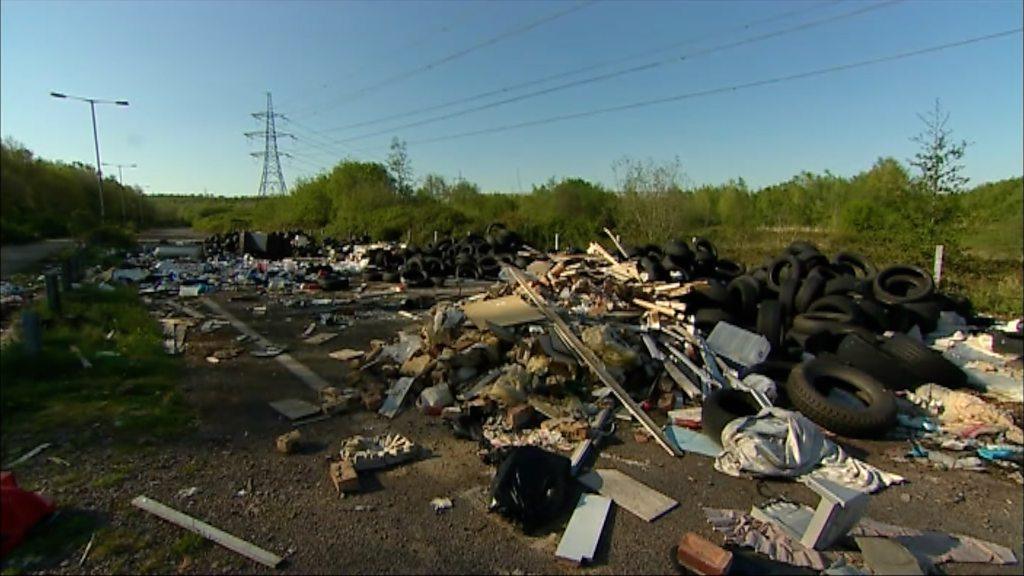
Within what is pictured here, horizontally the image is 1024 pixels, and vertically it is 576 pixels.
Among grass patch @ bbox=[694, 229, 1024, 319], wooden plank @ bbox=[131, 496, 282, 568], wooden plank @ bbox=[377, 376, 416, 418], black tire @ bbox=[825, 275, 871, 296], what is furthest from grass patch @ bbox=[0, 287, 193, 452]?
grass patch @ bbox=[694, 229, 1024, 319]

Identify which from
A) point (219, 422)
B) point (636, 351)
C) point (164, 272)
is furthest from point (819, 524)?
point (164, 272)

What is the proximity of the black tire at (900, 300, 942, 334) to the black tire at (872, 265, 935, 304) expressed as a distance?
151 mm

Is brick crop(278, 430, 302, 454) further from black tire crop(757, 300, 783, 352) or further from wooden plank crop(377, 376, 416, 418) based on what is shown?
black tire crop(757, 300, 783, 352)

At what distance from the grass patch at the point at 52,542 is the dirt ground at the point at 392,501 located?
9 cm

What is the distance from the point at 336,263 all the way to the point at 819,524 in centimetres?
1946

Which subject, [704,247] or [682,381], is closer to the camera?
[682,381]

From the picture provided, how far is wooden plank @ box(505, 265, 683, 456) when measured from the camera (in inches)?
187

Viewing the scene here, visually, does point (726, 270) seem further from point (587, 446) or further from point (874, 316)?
point (587, 446)

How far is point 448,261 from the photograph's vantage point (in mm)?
17172

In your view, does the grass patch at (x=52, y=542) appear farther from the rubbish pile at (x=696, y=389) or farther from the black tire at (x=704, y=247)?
the black tire at (x=704, y=247)

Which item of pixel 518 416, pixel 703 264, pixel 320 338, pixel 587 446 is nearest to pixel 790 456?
pixel 587 446

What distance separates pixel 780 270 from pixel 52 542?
33.0 ft

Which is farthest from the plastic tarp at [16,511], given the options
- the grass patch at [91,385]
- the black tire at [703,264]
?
the black tire at [703,264]

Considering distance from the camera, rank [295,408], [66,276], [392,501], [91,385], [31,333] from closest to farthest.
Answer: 1. [392,501]
2. [295,408]
3. [91,385]
4. [31,333]
5. [66,276]
